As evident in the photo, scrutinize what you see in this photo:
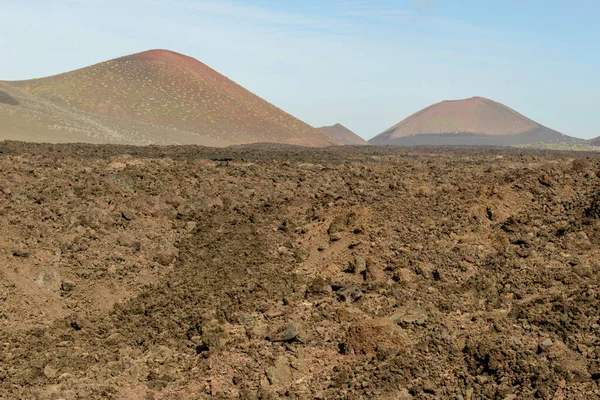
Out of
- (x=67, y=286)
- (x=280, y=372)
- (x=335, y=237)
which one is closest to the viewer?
(x=280, y=372)

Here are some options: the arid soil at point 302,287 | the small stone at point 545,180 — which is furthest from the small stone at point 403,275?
the small stone at point 545,180

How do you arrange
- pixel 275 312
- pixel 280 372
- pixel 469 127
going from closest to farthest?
pixel 280 372, pixel 275 312, pixel 469 127

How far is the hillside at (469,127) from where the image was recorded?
15050 cm

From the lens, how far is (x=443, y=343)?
9.10m

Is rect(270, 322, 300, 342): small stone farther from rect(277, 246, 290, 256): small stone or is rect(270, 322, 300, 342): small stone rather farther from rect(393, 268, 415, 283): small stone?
rect(277, 246, 290, 256): small stone

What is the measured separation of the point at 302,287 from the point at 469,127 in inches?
6141

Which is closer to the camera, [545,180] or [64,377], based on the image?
[64,377]

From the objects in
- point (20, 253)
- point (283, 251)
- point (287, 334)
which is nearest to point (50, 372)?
point (287, 334)

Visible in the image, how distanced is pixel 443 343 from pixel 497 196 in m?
4.92

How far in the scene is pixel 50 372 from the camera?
935 centimetres

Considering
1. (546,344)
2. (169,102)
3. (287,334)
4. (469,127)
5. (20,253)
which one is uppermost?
(169,102)

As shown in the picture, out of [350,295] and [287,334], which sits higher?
[350,295]

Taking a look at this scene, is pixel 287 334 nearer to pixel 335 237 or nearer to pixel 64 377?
pixel 64 377

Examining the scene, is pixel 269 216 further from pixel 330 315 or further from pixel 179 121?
pixel 179 121
